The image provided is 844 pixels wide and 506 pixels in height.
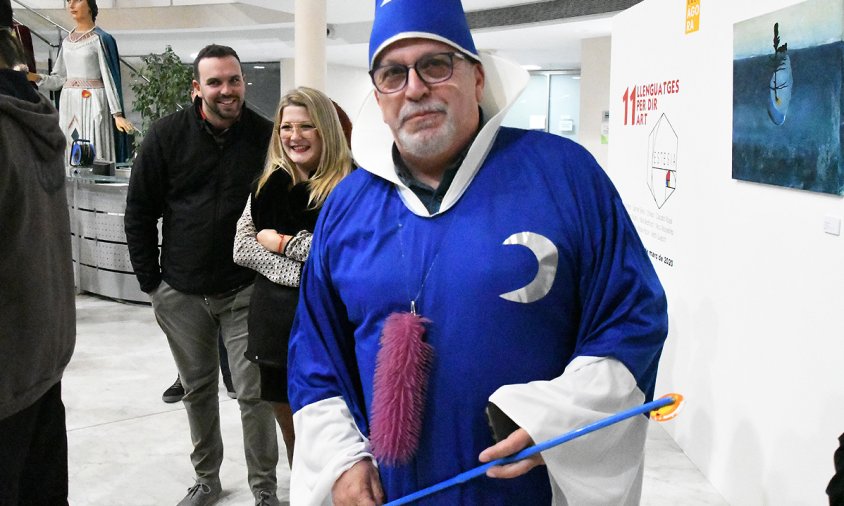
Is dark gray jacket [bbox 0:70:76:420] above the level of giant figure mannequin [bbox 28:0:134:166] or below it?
below

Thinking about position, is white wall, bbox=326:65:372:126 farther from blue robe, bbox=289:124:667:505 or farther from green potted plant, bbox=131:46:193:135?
blue robe, bbox=289:124:667:505

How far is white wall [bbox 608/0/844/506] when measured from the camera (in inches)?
106

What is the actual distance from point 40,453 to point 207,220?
3.63 feet

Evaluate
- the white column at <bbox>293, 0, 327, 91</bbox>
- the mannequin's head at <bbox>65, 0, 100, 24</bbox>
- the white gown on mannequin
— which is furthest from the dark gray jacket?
the white gown on mannequin

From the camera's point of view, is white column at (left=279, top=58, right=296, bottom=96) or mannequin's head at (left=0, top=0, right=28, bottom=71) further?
white column at (left=279, top=58, right=296, bottom=96)

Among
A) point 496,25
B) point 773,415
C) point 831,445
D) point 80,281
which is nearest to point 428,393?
point 831,445

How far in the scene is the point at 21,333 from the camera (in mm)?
1900

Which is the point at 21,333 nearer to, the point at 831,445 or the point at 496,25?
the point at 831,445

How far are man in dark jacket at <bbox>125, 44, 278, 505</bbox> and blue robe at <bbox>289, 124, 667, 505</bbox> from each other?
156 cm

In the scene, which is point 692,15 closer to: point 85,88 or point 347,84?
point 85,88

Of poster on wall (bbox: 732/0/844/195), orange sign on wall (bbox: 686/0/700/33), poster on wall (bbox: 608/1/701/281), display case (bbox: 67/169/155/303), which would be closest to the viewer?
poster on wall (bbox: 732/0/844/195)

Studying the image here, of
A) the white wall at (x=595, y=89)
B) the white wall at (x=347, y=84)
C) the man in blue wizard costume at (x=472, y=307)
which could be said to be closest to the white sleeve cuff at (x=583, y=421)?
the man in blue wizard costume at (x=472, y=307)

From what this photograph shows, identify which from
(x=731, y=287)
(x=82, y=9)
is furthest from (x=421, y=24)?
(x=82, y=9)

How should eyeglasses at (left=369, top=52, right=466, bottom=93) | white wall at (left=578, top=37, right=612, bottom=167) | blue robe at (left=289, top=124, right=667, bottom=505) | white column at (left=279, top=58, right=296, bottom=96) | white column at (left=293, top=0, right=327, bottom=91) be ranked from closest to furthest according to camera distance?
blue robe at (left=289, top=124, right=667, bottom=505) < eyeglasses at (left=369, top=52, right=466, bottom=93) < white column at (left=293, top=0, right=327, bottom=91) < white wall at (left=578, top=37, right=612, bottom=167) < white column at (left=279, top=58, right=296, bottom=96)
